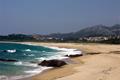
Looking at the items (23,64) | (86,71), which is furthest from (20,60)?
(86,71)

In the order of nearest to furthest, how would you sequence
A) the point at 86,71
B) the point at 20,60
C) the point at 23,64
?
the point at 86,71 < the point at 23,64 < the point at 20,60

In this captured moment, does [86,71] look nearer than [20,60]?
→ Yes

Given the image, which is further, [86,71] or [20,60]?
[20,60]

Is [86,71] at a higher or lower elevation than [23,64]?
lower

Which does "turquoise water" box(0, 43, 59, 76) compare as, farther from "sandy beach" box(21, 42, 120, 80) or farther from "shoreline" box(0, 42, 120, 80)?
"sandy beach" box(21, 42, 120, 80)

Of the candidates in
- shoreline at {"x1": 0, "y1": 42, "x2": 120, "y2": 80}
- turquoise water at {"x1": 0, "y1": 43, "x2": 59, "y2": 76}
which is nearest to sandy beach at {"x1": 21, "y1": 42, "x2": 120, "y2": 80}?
shoreline at {"x1": 0, "y1": 42, "x2": 120, "y2": 80}

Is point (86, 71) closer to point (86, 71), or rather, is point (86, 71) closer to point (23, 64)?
point (86, 71)

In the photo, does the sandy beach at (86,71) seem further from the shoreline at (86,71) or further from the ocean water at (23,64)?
the ocean water at (23,64)

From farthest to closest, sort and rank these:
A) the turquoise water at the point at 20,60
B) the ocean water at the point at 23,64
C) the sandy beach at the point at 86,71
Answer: the turquoise water at the point at 20,60 → the ocean water at the point at 23,64 → the sandy beach at the point at 86,71

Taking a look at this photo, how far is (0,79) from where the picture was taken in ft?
80.6

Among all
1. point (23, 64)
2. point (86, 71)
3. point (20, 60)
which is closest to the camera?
point (86, 71)

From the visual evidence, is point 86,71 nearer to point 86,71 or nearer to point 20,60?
point 86,71

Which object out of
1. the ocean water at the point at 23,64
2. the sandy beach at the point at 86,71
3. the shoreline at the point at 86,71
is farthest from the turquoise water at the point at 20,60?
the sandy beach at the point at 86,71

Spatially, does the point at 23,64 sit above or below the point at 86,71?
above
